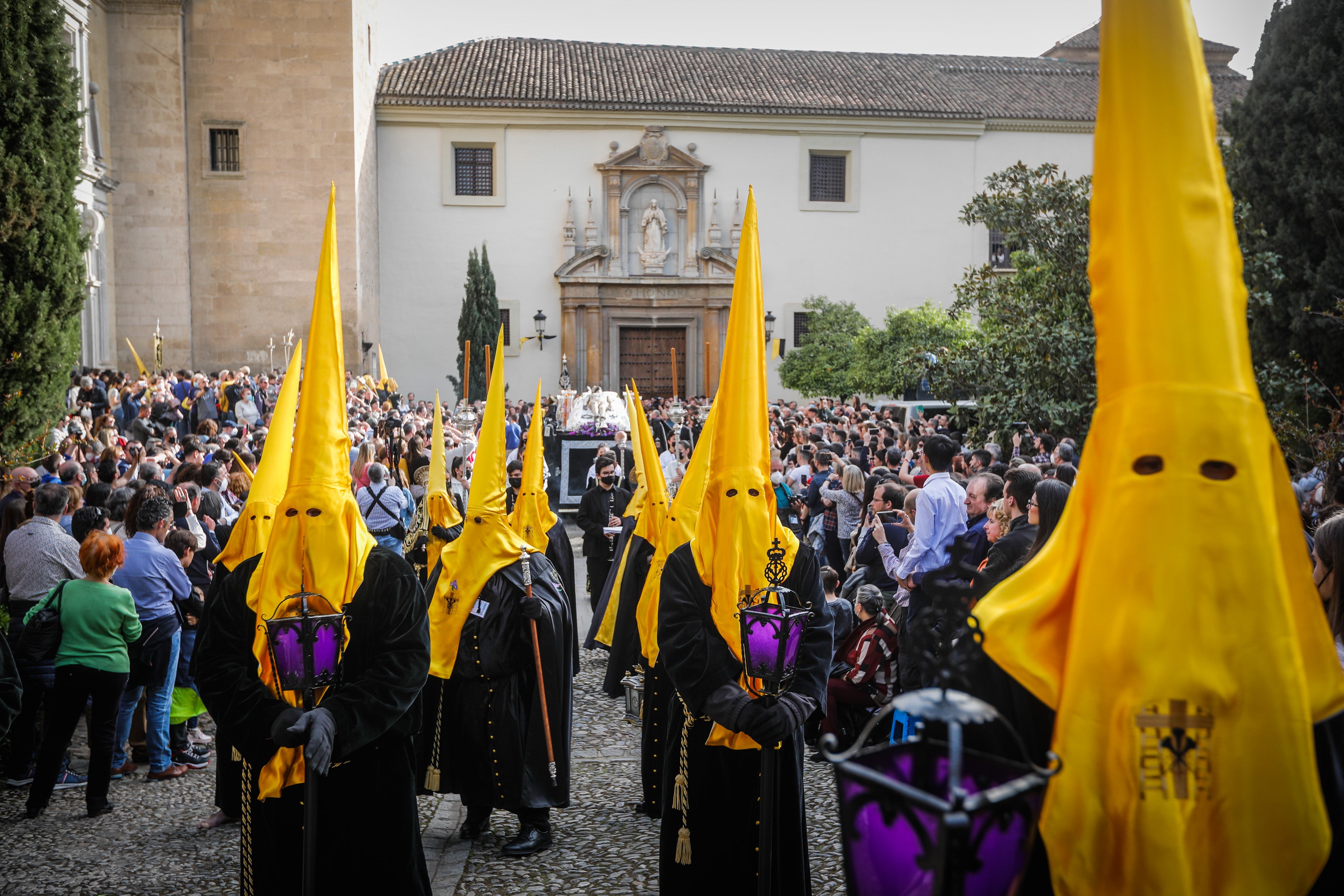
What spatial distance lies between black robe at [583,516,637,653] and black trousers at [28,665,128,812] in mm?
3505

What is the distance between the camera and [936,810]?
58.3 inches

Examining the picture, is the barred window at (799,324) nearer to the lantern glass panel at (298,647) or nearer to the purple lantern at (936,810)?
the lantern glass panel at (298,647)

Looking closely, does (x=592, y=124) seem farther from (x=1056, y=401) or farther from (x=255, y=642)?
(x=255, y=642)

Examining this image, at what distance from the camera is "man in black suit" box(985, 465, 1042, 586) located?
4.81 metres

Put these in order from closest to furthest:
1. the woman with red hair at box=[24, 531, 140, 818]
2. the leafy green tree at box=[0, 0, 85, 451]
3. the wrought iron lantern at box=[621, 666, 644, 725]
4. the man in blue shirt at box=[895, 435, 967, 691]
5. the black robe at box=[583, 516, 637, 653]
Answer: the woman with red hair at box=[24, 531, 140, 818] → the man in blue shirt at box=[895, 435, 967, 691] → the wrought iron lantern at box=[621, 666, 644, 725] → the black robe at box=[583, 516, 637, 653] → the leafy green tree at box=[0, 0, 85, 451]

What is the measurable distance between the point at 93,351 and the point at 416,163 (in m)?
11.2

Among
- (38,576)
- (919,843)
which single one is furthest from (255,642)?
(38,576)

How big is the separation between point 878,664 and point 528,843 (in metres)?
2.22

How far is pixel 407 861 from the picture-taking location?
11.5 feet

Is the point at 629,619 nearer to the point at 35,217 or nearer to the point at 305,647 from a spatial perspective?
the point at 305,647

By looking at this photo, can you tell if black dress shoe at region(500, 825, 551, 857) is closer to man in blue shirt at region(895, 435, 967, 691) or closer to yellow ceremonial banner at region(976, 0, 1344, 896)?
man in blue shirt at region(895, 435, 967, 691)

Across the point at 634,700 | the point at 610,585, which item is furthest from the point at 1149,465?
the point at 610,585

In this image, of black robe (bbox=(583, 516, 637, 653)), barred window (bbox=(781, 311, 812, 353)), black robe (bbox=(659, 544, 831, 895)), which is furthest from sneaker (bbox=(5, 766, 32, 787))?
barred window (bbox=(781, 311, 812, 353))

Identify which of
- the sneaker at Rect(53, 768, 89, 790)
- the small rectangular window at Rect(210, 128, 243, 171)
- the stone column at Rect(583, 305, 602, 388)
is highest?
the small rectangular window at Rect(210, 128, 243, 171)
